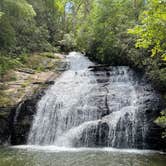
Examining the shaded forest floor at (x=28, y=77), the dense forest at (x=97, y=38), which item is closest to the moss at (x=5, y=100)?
the shaded forest floor at (x=28, y=77)

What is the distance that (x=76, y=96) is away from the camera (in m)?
20.4

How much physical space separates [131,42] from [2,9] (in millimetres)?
9321

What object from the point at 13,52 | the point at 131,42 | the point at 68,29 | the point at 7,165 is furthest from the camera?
the point at 68,29

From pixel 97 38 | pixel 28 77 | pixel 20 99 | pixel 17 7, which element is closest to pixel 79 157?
pixel 20 99

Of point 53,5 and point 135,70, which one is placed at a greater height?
point 53,5

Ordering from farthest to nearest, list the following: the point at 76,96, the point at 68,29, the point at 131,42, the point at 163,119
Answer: the point at 68,29 < the point at 131,42 < the point at 76,96 < the point at 163,119

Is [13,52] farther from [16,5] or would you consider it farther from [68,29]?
[68,29]

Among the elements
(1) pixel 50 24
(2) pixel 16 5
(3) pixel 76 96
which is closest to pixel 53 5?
(1) pixel 50 24

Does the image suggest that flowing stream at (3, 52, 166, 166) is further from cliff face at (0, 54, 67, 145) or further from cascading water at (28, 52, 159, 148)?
cliff face at (0, 54, 67, 145)

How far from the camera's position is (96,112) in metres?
18.5

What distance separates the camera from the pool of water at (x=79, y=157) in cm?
1235

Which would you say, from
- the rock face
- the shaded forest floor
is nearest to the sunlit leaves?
the shaded forest floor

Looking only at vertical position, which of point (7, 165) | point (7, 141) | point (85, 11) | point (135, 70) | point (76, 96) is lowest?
point (7, 165)

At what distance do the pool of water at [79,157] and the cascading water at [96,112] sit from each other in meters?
1.16
